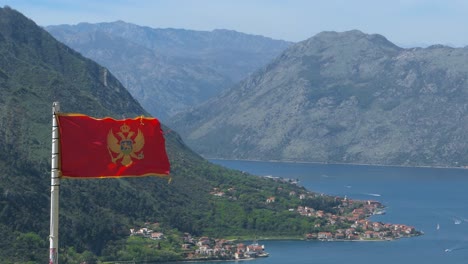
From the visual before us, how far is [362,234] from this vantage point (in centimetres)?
16275

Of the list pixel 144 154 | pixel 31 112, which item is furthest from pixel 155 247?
pixel 144 154

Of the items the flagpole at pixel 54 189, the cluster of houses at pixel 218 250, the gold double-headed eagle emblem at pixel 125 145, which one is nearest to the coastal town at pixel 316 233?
the cluster of houses at pixel 218 250

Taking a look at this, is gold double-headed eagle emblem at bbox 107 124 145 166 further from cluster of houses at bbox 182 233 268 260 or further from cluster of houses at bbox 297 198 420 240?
cluster of houses at bbox 297 198 420 240

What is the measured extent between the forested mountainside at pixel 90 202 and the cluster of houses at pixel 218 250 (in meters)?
2.01

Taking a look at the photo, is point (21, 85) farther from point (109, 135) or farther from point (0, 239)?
point (109, 135)

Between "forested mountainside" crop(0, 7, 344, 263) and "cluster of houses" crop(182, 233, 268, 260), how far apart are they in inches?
79.1

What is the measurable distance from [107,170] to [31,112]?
14530cm

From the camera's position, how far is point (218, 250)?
135 meters

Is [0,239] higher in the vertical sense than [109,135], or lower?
lower

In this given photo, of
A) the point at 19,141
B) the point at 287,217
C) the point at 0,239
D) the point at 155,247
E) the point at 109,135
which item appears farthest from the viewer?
the point at 287,217

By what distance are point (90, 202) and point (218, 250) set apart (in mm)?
19023

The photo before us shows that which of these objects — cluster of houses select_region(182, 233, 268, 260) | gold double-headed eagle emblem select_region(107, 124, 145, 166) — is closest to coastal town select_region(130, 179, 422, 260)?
cluster of houses select_region(182, 233, 268, 260)

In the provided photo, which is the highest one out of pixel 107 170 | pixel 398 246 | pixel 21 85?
pixel 21 85

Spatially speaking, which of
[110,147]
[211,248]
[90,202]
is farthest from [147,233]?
[110,147]
